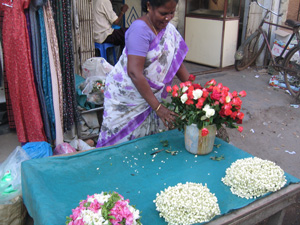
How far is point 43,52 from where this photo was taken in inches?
114

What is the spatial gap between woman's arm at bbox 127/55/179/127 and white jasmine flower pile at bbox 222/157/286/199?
22.1 inches

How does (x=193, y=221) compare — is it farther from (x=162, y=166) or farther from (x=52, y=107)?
(x=52, y=107)

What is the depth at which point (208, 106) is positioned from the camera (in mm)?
1884

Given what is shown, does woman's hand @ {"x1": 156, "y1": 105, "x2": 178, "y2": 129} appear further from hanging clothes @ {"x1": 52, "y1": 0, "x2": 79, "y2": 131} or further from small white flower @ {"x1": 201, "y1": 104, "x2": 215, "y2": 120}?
hanging clothes @ {"x1": 52, "y1": 0, "x2": 79, "y2": 131}

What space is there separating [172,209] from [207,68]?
20.0ft

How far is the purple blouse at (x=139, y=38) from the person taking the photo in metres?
2.06

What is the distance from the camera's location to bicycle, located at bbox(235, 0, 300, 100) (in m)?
5.66

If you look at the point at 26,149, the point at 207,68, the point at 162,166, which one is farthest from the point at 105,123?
the point at 207,68

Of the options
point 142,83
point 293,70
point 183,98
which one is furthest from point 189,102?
point 293,70

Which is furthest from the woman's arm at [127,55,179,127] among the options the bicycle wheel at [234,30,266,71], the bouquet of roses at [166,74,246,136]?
the bicycle wheel at [234,30,266,71]

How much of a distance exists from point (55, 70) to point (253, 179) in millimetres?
2093

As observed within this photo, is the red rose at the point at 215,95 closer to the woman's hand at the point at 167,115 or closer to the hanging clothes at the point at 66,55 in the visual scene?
the woman's hand at the point at 167,115

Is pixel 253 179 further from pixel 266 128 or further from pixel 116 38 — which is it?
pixel 116 38

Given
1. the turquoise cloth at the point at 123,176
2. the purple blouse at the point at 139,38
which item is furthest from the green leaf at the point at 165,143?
the purple blouse at the point at 139,38
